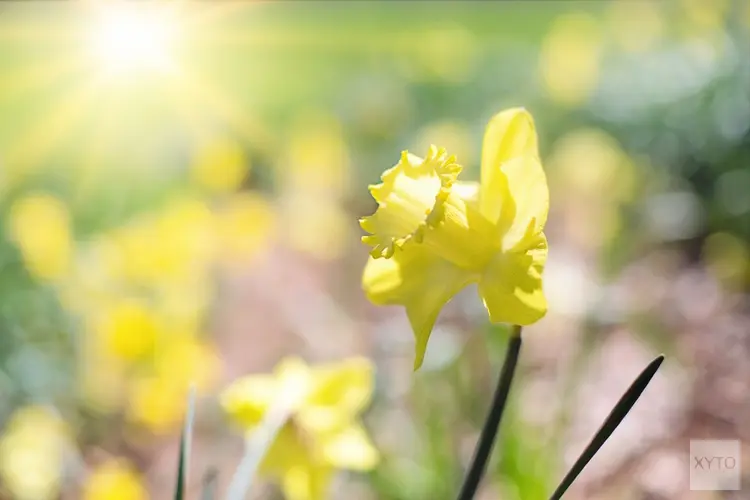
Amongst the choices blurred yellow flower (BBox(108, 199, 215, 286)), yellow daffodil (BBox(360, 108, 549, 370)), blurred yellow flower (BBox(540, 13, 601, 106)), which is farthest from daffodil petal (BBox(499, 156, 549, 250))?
blurred yellow flower (BBox(540, 13, 601, 106))

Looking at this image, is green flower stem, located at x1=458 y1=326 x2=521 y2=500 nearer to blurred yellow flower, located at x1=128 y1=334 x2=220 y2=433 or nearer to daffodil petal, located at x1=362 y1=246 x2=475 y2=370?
daffodil petal, located at x1=362 y1=246 x2=475 y2=370

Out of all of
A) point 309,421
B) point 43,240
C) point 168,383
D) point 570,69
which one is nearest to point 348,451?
point 309,421

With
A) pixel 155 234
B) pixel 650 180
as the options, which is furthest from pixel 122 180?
pixel 650 180

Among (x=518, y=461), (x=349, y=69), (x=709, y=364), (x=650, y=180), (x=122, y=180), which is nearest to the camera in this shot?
(x=518, y=461)

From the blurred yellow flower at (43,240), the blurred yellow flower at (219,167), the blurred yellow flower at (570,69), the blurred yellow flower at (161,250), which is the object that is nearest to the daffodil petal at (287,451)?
the blurred yellow flower at (161,250)

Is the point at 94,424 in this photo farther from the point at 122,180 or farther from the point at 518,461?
the point at 122,180
